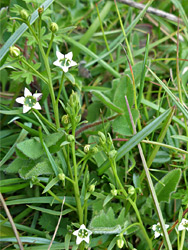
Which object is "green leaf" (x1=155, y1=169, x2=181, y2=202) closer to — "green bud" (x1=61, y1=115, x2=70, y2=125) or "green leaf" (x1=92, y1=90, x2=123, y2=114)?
"green leaf" (x1=92, y1=90, x2=123, y2=114)

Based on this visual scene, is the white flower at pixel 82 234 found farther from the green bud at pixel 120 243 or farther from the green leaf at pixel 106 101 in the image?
the green leaf at pixel 106 101

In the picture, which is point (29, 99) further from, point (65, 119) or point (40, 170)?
point (40, 170)

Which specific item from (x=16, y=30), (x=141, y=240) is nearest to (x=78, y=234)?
(x=141, y=240)

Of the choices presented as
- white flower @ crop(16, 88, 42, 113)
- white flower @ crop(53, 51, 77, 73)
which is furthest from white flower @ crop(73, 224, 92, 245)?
white flower @ crop(53, 51, 77, 73)

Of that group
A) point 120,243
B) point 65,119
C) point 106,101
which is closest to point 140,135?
point 106,101

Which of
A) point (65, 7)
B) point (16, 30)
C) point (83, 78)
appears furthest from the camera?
point (65, 7)

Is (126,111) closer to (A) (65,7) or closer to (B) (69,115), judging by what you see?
(B) (69,115)
